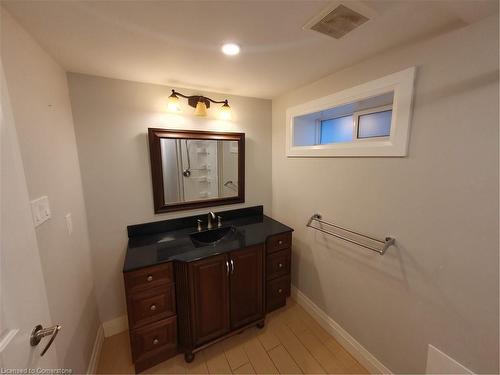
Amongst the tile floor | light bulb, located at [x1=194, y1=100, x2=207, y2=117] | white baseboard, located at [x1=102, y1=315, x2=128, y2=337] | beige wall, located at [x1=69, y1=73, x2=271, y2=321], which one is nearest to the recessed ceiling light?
light bulb, located at [x1=194, y1=100, x2=207, y2=117]

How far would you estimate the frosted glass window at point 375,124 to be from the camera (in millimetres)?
1725

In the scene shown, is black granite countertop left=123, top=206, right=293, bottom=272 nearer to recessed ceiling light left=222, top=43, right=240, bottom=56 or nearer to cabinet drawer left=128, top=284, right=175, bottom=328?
cabinet drawer left=128, top=284, right=175, bottom=328

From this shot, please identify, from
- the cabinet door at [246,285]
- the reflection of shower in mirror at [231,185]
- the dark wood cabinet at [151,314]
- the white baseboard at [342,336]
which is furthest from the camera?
the reflection of shower in mirror at [231,185]

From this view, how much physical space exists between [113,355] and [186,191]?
142cm

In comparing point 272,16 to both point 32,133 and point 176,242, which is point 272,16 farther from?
point 176,242

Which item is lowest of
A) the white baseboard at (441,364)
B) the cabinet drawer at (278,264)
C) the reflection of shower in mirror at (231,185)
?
the white baseboard at (441,364)

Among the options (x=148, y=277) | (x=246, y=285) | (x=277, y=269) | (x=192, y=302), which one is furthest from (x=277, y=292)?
(x=148, y=277)

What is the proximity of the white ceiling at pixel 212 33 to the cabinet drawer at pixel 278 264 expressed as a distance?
5.07ft

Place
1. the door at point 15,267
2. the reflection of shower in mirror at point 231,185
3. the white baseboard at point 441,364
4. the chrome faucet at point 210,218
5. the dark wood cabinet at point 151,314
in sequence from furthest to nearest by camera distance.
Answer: the reflection of shower in mirror at point 231,185 → the chrome faucet at point 210,218 → the dark wood cabinet at point 151,314 → the white baseboard at point 441,364 → the door at point 15,267

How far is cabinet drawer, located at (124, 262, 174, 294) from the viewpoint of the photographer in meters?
1.34

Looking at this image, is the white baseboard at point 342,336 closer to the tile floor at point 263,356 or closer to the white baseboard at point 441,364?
the tile floor at point 263,356

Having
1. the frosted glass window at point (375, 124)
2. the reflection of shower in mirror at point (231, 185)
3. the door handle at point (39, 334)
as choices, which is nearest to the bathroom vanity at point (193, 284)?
the reflection of shower in mirror at point (231, 185)

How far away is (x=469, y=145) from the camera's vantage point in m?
0.97

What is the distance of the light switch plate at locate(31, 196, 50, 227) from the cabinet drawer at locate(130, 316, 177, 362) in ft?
3.12
